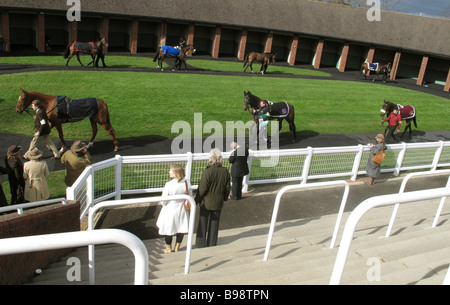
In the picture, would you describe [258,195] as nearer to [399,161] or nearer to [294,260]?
[294,260]

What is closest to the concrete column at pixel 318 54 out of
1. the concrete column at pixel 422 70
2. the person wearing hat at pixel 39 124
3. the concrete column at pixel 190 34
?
the concrete column at pixel 422 70

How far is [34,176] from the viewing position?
7.11 metres

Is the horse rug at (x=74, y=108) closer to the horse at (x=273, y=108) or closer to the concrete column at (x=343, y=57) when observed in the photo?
the horse at (x=273, y=108)

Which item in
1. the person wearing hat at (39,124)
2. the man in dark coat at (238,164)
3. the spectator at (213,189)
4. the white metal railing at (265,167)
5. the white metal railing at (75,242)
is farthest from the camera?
the person wearing hat at (39,124)

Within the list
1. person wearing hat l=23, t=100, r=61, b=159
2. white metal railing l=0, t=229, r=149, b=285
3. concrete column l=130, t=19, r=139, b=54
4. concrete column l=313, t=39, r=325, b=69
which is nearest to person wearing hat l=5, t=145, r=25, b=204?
person wearing hat l=23, t=100, r=61, b=159

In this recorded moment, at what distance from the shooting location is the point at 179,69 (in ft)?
77.4

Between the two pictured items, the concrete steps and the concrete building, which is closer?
the concrete steps

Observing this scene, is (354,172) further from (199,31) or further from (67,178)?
(199,31)

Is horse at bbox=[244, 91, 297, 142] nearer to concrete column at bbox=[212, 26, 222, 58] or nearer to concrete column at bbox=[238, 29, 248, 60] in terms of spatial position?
concrete column at bbox=[212, 26, 222, 58]

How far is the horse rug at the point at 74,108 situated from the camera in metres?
11.0

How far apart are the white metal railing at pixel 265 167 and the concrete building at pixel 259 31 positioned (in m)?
19.3

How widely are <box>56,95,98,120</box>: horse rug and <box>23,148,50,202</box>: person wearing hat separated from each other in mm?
4080

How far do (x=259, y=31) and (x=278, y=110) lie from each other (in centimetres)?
2173

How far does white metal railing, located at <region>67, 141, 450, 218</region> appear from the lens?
8.06 m
